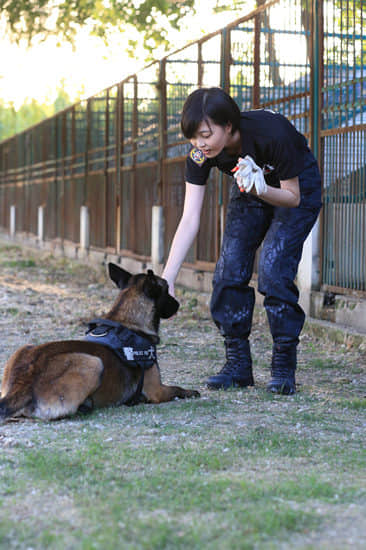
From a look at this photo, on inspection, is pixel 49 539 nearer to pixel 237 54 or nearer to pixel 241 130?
pixel 241 130

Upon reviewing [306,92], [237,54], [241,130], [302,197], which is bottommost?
[302,197]

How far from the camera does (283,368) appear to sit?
5121 mm

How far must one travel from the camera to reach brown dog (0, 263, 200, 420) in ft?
13.7

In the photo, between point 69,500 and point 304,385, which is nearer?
point 69,500

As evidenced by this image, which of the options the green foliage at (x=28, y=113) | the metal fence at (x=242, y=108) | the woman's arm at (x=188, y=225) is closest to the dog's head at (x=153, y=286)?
the woman's arm at (x=188, y=225)

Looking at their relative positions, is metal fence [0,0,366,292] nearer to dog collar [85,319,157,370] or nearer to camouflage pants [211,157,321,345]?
camouflage pants [211,157,321,345]

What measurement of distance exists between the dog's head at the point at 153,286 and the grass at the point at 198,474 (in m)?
0.57

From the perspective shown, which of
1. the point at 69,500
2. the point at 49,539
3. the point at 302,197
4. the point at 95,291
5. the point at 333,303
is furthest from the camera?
the point at 95,291

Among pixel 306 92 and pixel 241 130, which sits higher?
pixel 306 92

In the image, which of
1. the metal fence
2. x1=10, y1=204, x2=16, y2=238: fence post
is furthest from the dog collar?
x1=10, y1=204, x2=16, y2=238: fence post

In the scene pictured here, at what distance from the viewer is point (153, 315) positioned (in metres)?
4.86

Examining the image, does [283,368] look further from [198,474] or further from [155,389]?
[198,474]

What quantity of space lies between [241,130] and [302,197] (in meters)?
0.63

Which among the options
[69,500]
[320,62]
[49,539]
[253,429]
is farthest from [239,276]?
[320,62]
